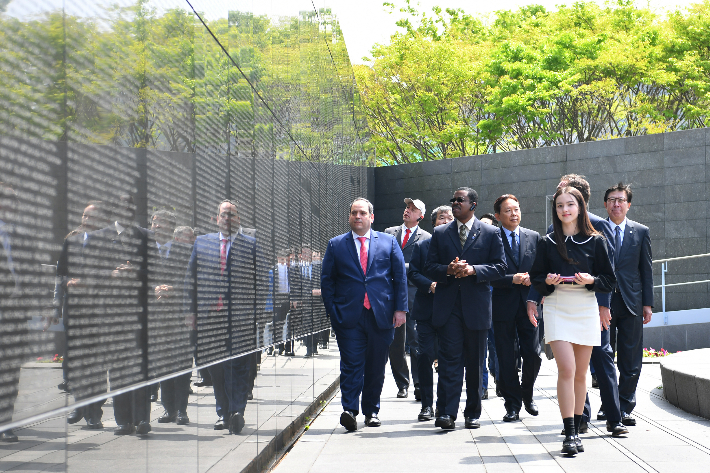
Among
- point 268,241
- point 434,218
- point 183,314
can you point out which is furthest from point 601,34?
point 183,314

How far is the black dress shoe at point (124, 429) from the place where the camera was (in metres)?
2.53

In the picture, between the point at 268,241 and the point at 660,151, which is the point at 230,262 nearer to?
the point at 268,241

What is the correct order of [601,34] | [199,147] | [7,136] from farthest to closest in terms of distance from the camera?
[601,34]
[199,147]
[7,136]

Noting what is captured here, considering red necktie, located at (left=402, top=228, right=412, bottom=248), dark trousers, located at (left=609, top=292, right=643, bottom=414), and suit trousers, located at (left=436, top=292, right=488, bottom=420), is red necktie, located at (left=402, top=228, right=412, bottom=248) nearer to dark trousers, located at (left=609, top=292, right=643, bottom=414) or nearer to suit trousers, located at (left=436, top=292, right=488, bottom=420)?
suit trousers, located at (left=436, top=292, right=488, bottom=420)

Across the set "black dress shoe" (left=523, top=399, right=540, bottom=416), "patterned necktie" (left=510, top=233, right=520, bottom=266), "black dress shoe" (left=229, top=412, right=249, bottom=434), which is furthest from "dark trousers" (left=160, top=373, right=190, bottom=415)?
"black dress shoe" (left=523, top=399, right=540, bottom=416)

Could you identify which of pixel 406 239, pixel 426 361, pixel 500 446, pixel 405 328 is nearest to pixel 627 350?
pixel 500 446

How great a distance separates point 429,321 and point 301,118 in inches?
89.1

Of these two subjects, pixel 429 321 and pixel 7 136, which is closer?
pixel 7 136

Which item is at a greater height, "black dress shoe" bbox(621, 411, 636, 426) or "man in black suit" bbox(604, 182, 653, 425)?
"man in black suit" bbox(604, 182, 653, 425)

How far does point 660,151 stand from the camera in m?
17.2

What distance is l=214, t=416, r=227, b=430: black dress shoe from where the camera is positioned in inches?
154

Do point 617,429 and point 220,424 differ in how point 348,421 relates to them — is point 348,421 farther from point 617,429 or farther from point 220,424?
point 220,424

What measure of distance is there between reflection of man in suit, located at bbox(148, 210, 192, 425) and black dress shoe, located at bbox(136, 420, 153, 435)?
17 cm

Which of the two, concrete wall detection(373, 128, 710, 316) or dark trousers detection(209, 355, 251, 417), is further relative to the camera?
concrete wall detection(373, 128, 710, 316)
